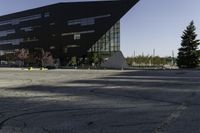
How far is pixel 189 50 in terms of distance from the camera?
84750 millimetres

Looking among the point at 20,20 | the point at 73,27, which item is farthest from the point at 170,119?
the point at 20,20

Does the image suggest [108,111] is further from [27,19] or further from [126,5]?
[27,19]

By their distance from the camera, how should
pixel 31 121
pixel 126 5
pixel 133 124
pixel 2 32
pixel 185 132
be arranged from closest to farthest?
A: pixel 185 132, pixel 133 124, pixel 31 121, pixel 126 5, pixel 2 32

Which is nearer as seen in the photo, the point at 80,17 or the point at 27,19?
the point at 80,17

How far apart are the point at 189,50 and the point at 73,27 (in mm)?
39233

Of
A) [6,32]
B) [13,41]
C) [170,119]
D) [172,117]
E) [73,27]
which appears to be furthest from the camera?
[6,32]

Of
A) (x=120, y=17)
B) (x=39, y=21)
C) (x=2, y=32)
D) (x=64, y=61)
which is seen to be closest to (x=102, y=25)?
→ (x=120, y=17)

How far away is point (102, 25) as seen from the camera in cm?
10781

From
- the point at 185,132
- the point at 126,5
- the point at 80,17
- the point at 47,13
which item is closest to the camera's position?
the point at 185,132

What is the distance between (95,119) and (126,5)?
95.6 meters

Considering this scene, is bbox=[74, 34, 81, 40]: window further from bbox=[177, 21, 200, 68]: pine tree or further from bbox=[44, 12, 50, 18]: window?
bbox=[177, 21, 200, 68]: pine tree

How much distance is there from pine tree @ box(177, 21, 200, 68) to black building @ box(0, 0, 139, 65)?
2314cm

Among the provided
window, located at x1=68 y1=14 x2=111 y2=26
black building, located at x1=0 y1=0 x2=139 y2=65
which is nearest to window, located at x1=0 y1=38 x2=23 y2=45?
black building, located at x1=0 y1=0 x2=139 y2=65

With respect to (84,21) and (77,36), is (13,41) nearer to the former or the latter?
(77,36)
